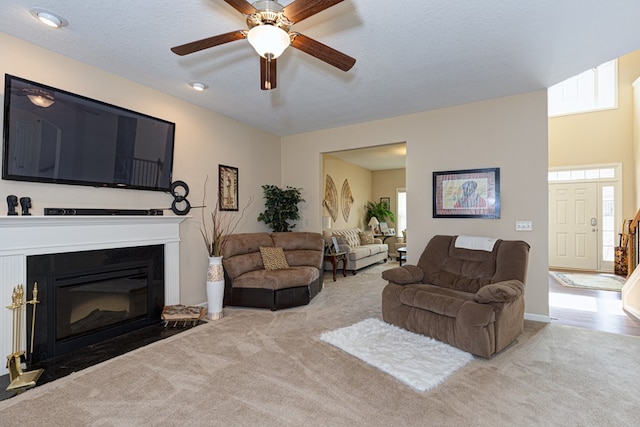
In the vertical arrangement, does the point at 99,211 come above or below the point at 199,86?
below

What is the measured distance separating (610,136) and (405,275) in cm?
654

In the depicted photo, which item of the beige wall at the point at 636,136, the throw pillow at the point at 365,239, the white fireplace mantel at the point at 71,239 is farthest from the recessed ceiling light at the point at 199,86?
the beige wall at the point at 636,136

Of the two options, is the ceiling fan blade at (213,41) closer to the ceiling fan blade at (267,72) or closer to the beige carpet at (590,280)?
the ceiling fan blade at (267,72)

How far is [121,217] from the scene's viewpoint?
3.14 meters

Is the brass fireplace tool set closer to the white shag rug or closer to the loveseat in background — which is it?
the white shag rug

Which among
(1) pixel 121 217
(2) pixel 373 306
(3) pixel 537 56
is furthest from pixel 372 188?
(1) pixel 121 217

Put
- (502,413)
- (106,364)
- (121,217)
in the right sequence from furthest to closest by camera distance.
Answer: (121,217) → (106,364) → (502,413)

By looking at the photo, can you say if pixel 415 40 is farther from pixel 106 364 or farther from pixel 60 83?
pixel 106 364

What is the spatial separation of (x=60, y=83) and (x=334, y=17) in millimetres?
2564

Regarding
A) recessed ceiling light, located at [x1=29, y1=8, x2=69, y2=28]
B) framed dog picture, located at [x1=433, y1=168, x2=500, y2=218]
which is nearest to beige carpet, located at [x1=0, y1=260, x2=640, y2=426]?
framed dog picture, located at [x1=433, y1=168, x2=500, y2=218]

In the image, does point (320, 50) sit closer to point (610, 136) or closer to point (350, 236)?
point (350, 236)

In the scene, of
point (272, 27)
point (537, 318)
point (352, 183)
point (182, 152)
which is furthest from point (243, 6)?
point (352, 183)

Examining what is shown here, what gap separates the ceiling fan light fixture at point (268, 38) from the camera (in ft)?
5.87

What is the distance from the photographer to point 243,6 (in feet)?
5.60
